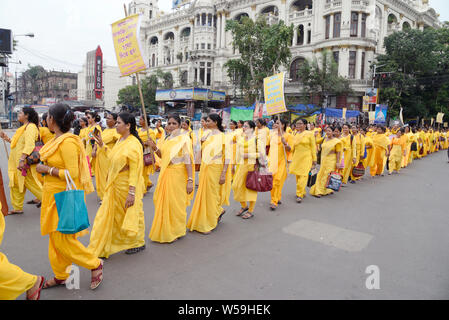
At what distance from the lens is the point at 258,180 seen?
17.2 feet

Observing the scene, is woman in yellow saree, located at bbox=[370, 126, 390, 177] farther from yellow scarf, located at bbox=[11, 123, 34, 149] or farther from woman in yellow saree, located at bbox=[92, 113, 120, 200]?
yellow scarf, located at bbox=[11, 123, 34, 149]

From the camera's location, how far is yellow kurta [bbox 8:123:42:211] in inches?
195

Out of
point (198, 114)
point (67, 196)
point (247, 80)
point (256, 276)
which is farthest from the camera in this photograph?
point (198, 114)

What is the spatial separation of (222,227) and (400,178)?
25.5 feet

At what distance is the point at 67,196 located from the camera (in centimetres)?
259

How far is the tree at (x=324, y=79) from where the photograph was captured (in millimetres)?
27344

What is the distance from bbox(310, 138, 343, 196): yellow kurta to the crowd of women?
0.9 inches

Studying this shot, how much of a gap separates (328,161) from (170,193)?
169 inches

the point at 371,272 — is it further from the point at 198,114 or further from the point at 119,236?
the point at 198,114

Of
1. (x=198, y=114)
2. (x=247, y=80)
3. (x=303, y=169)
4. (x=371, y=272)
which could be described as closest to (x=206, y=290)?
(x=371, y=272)

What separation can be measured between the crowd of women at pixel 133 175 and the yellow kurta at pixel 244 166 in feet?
0.05

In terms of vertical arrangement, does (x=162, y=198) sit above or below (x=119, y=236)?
above

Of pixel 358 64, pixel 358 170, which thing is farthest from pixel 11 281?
pixel 358 64

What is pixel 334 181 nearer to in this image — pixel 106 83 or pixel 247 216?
pixel 247 216
